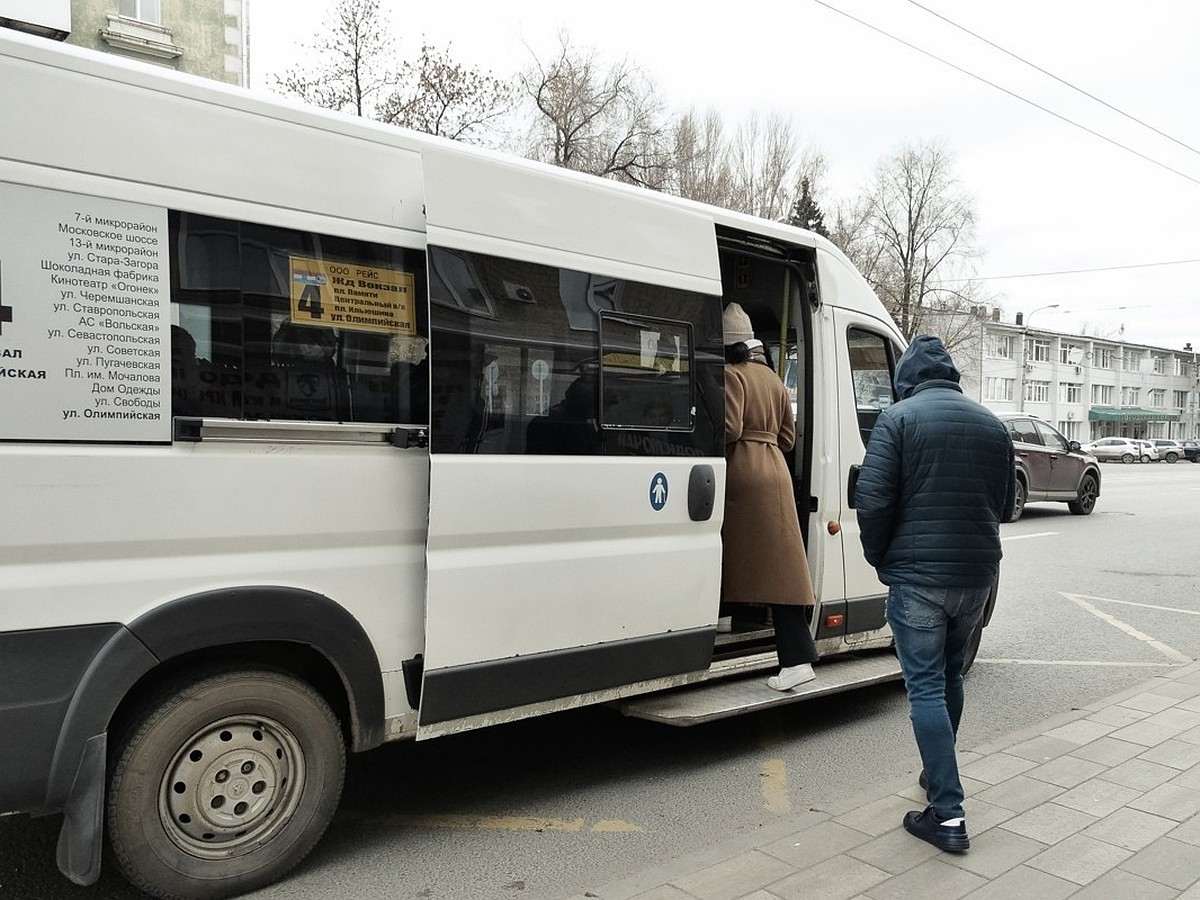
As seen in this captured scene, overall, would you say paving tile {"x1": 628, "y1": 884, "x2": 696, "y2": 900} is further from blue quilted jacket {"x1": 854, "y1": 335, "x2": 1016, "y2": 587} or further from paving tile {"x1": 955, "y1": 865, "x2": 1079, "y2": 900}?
blue quilted jacket {"x1": 854, "y1": 335, "x2": 1016, "y2": 587}

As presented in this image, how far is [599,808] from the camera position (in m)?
4.14

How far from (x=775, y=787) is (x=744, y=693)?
0.53m

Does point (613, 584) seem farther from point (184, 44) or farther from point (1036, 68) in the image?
point (184, 44)

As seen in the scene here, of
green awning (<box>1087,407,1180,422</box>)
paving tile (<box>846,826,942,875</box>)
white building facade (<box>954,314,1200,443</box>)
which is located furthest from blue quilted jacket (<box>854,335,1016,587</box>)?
green awning (<box>1087,407,1180,422</box>)


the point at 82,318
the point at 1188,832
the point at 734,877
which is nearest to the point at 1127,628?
the point at 1188,832

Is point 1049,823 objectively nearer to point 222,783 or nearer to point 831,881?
point 831,881

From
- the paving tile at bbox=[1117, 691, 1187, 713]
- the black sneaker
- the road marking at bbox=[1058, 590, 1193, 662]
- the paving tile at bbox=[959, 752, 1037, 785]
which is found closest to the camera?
the black sneaker

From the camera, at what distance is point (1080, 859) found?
3.53 metres

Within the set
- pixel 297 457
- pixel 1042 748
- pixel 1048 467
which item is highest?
pixel 297 457

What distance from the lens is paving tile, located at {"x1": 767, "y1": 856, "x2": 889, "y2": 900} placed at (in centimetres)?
321

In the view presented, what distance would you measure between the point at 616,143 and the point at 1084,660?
24.4 m

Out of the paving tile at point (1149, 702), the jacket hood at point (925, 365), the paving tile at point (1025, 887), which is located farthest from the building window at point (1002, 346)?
the paving tile at point (1025, 887)

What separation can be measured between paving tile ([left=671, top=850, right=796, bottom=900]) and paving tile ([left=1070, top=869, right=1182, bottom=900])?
101 centimetres

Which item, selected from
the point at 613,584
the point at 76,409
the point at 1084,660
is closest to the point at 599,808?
the point at 613,584
